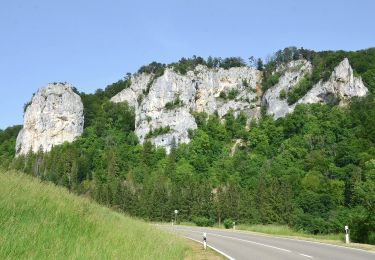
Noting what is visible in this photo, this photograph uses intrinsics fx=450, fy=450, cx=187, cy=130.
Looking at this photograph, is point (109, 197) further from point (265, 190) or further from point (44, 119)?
point (44, 119)

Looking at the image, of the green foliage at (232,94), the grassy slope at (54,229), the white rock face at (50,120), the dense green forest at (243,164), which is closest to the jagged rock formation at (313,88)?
the dense green forest at (243,164)

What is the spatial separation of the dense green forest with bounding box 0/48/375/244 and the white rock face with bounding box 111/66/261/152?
16.5 feet

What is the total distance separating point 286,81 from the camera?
161750 mm

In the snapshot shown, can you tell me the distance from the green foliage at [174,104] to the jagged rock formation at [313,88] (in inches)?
1219

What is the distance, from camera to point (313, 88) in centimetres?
14688

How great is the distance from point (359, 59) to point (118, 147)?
8648 cm

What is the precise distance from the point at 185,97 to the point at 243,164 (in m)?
48.6

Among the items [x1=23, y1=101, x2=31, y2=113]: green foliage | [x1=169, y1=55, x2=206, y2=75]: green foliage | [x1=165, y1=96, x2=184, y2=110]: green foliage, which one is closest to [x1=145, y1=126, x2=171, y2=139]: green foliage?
[x1=165, y1=96, x2=184, y2=110]: green foliage

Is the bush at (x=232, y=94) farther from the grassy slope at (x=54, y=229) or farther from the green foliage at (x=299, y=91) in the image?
the grassy slope at (x=54, y=229)

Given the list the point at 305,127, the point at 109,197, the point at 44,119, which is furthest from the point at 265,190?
the point at 44,119

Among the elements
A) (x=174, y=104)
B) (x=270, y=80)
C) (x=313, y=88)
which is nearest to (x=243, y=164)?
(x=313, y=88)

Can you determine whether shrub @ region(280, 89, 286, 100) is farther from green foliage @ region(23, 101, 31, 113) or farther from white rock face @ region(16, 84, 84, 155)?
green foliage @ region(23, 101, 31, 113)

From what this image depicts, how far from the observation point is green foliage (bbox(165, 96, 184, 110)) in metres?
159

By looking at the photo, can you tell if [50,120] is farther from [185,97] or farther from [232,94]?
[232,94]
